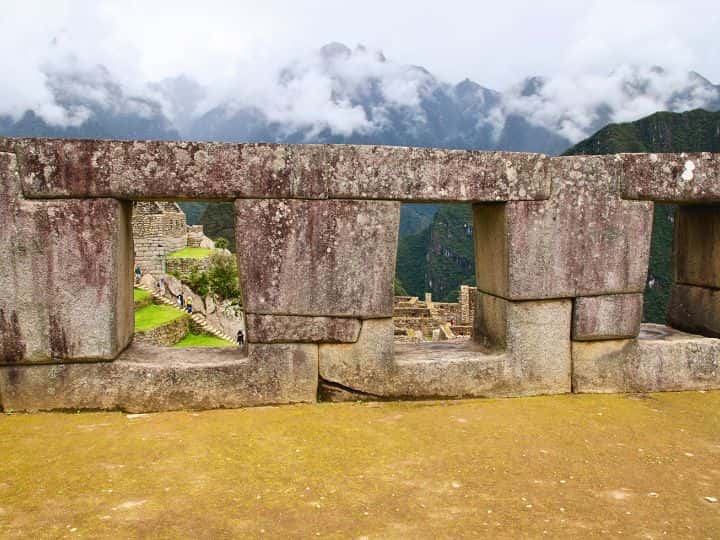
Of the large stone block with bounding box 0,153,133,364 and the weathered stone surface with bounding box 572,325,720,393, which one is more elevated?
the large stone block with bounding box 0,153,133,364

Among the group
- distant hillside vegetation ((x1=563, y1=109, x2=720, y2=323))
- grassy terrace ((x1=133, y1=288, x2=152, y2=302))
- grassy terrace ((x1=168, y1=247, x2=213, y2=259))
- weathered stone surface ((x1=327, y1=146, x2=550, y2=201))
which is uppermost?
distant hillside vegetation ((x1=563, y1=109, x2=720, y2=323))

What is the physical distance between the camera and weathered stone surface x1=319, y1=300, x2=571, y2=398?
15.4 feet

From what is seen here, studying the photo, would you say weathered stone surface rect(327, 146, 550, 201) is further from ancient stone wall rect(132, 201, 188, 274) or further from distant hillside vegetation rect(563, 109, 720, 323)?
distant hillside vegetation rect(563, 109, 720, 323)

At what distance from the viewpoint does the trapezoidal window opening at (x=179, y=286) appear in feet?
67.9

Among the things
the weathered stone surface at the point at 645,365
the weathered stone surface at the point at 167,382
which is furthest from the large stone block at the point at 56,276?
the weathered stone surface at the point at 645,365

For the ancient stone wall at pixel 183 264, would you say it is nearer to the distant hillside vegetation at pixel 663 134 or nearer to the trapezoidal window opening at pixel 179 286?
the trapezoidal window opening at pixel 179 286

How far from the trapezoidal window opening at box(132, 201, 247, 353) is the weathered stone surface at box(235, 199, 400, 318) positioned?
43.4 feet

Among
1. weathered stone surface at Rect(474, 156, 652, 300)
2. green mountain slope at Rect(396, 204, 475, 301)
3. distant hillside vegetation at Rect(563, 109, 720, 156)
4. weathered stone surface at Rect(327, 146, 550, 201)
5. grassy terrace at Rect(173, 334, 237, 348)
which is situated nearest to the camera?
weathered stone surface at Rect(327, 146, 550, 201)

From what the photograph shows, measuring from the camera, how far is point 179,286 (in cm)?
3152

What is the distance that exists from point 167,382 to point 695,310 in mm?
5183

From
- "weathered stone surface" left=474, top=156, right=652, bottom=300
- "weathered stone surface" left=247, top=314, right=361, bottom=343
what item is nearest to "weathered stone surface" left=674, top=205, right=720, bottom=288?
"weathered stone surface" left=474, top=156, right=652, bottom=300

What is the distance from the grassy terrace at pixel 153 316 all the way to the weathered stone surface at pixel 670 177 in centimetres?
1574

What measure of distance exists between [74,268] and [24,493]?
1.82 meters

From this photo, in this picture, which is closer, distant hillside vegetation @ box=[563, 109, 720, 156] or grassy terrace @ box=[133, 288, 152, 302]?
grassy terrace @ box=[133, 288, 152, 302]
